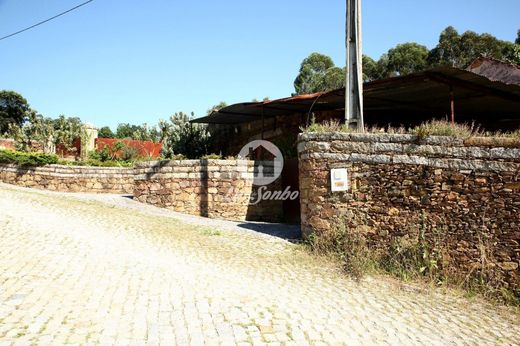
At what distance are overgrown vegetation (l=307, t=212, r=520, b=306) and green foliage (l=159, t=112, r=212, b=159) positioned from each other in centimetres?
1098

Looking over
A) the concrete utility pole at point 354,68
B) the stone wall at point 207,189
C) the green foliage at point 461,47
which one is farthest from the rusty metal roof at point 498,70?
the green foliage at point 461,47

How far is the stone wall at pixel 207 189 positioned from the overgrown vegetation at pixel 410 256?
4.44 meters

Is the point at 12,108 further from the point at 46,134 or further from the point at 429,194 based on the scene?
the point at 429,194

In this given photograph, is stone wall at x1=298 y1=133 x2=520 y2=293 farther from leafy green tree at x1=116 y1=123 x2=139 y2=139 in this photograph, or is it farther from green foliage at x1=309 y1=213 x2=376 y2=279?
leafy green tree at x1=116 y1=123 x2=139 y2=139

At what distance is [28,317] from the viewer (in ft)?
15.4

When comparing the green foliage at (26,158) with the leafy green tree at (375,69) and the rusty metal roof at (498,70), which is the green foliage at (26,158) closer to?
the rusty metal roof at (498,70)

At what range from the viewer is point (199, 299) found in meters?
5.41

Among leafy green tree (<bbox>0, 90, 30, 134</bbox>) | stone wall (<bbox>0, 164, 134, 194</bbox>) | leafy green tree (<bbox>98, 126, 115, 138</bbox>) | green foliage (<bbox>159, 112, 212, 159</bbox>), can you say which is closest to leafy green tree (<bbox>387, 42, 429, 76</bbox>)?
green foliage (<bbox>159, 112, 212, 159</bbox>)

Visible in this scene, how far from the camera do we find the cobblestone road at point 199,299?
4535 mm

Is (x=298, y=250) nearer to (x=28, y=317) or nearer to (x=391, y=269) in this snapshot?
(x=391, y=269)

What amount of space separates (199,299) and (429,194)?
4594 mm

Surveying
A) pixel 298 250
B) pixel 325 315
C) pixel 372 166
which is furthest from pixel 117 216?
pixel 325 315

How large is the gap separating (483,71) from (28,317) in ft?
54.9

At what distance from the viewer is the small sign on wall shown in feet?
26.9
